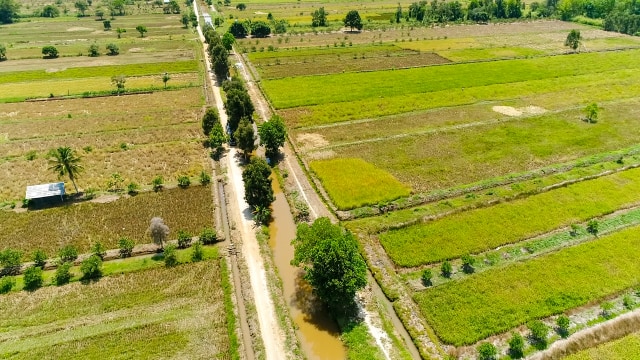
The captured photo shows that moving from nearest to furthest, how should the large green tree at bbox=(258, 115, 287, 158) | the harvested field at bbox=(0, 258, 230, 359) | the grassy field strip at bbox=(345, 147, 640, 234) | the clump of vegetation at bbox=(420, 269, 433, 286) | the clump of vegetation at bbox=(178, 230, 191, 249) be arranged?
the harvested field at bbox=(0, 258, 230, 359) < the clump of vegetation at bbox=(420, 269, 433, 286) < the clump of vegetation at bbox=(178, 230, 191, 249) < the grassy field strip at bbox=(345, 147, 640, 234) < the large green tree at bbox=(258, 115, 287, 158)

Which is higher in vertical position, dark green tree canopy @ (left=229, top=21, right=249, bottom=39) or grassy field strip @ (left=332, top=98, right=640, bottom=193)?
dark green tree canopy @ (left=229, top=21, right=249, bottom=39)

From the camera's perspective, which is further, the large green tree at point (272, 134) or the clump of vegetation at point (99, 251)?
the large green tree at point (272, 134)

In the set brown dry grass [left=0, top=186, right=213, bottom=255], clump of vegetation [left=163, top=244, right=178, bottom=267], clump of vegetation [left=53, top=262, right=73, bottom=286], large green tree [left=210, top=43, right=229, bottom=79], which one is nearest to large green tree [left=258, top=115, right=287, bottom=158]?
brown dry grass [left=0, top=186, right=213, bottom=255]

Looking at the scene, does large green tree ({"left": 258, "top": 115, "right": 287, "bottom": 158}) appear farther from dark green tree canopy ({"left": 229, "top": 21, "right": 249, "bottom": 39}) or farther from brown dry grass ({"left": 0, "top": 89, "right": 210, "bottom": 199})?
dark green tree canopy ({"left": 229, "top": 21, "right": 249, "bottom": 39})

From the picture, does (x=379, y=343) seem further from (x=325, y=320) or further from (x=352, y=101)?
(x=352, y=101)

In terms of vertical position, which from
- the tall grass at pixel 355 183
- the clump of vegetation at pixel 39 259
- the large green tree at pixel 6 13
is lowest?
the clump of vegetation at pixel 39 259

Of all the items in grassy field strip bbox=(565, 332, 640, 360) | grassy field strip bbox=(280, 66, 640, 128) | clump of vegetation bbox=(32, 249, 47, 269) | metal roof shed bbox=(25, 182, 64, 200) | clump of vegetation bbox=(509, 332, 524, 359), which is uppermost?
grassy field strip bbox=(280, 66, 640, 128)

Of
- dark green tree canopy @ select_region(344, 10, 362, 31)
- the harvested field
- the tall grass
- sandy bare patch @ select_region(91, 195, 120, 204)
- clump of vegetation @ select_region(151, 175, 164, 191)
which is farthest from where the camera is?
dark green tree canopy @ select_region(344, 10, 362, 31)

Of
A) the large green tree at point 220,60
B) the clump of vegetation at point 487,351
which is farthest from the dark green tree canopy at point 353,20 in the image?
the clump of vegetation at point 487,351

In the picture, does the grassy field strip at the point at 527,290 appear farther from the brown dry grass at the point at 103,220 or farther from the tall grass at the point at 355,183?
the brown dry grass at the point at 103,220
